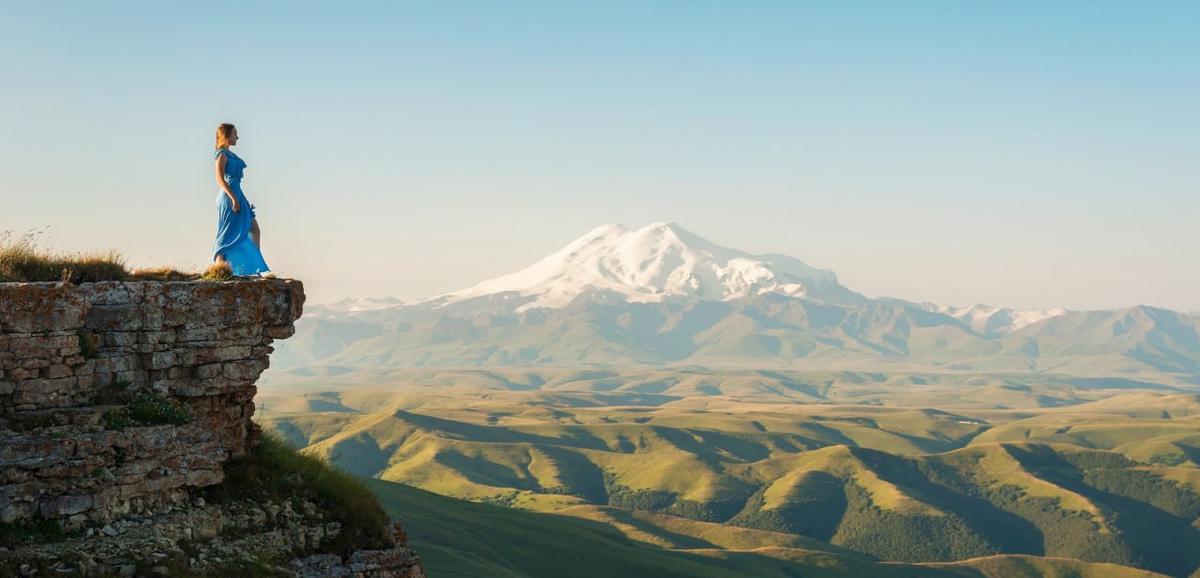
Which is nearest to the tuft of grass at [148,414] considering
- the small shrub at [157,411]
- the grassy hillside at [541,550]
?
the small shrub at [157,411]

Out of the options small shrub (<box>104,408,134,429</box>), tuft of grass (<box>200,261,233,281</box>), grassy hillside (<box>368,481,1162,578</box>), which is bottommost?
grassy hillside (<box>368,481,1162,578</box>)

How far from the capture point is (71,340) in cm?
1603

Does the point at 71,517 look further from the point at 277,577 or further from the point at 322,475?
the point at 322,475


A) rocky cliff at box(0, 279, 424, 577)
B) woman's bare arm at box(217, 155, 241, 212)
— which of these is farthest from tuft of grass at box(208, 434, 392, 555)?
woman's bare arm at box(217, 155, 241, 212)

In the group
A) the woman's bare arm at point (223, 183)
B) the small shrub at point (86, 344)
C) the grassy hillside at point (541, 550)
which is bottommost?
the grassy hillside at point (541, 550)

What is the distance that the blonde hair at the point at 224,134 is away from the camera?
20359mm

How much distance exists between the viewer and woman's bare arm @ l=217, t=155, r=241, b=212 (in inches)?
790

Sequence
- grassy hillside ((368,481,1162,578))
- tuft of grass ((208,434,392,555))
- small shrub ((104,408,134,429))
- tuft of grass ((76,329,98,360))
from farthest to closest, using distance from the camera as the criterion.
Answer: grassy hillside ((368,481,1162,578)) < tuft of grass ((208,434,392,555)) < tuft of grass ((76,329,98,360)) < small shrub ((104,408,134,429))

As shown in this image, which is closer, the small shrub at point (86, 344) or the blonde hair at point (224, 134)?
the small shrub at point (86, 344)

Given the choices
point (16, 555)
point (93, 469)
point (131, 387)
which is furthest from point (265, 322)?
point (16, 555)

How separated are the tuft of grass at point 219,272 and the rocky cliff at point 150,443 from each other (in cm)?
117

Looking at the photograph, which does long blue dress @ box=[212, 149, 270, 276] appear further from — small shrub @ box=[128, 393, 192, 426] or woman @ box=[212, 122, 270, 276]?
small shrub @ box=[128, 393, 192, 426]

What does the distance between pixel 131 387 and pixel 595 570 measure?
155m

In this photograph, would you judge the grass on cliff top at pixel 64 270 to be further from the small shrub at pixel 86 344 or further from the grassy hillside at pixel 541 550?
the grassy hillside at pixel 541 550
